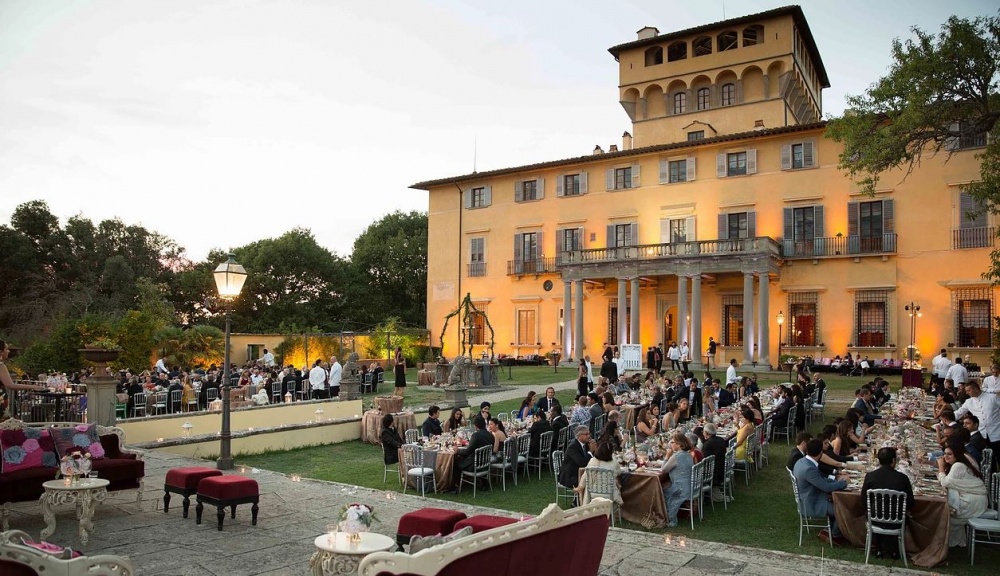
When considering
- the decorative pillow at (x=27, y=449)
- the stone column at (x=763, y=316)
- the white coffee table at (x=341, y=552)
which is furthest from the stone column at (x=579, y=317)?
the white coffee table at (x=341, y=552)

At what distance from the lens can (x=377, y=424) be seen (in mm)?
15516

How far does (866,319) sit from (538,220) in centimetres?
1666

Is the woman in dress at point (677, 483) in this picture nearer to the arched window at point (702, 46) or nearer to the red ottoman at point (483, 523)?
the red ottoman at point (483, 523)

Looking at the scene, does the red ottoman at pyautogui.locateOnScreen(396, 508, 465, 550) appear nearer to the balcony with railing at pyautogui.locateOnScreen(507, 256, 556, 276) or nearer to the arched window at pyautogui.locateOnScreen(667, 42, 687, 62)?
the balcony with railing at pyautogui.locateOnScreen(507, 256, 556, 276)

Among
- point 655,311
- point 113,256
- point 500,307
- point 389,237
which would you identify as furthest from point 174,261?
point 655,311

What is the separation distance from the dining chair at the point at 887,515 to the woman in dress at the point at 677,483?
6.76ft

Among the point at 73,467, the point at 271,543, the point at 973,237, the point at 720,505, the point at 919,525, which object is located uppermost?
the point at 973,237

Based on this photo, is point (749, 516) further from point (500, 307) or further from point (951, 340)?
point (500, 307)

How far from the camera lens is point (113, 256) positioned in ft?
146

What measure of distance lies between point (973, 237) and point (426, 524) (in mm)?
29096

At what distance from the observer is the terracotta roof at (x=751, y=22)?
3450 cm

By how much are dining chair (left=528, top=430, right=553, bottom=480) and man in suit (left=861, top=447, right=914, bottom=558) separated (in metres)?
5.45

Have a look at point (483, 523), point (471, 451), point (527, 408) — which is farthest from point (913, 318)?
point (483, 523)

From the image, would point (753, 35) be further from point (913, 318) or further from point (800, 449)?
point (800, 449)
